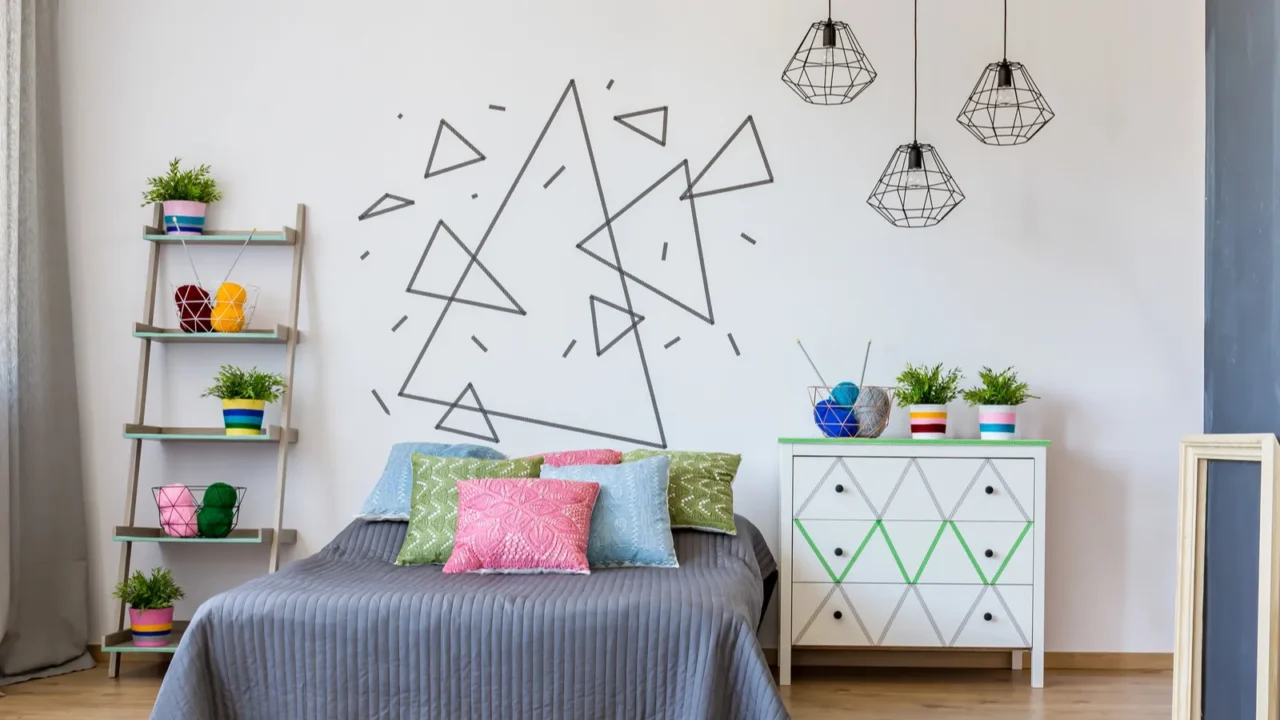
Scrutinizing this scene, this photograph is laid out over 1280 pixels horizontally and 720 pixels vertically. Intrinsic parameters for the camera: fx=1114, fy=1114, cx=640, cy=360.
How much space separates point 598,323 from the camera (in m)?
3.95

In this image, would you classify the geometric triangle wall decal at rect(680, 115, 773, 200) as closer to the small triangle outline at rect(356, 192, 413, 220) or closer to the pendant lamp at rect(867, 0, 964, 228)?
the pendant lamp at rect(867, 0, 964, 228)

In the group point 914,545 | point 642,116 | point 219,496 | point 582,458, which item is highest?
point 642,116

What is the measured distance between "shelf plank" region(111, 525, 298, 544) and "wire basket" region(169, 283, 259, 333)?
0.69m

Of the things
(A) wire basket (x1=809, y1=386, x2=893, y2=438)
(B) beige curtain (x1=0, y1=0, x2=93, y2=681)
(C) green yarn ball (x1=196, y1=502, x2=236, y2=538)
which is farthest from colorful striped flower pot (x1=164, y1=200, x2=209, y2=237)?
(A) wire basket (x1=809, y1=386, x2=893, y2=438)

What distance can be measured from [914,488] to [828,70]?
152cm

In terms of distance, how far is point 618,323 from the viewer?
3.94 meters

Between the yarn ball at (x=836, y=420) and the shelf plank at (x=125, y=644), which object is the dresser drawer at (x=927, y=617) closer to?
the yarn ball at (x=836, y=420)

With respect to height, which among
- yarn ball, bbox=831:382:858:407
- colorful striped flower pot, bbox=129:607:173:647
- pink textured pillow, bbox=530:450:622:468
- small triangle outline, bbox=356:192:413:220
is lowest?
colorful striped flower pot, bbox=129:607:173:647

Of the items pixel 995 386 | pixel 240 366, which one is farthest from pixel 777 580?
pixel 240 366

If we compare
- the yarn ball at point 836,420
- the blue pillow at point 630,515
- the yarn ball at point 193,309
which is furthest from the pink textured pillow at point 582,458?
the yarn ball at point 193,309

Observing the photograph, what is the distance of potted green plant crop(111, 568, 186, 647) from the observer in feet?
12.1

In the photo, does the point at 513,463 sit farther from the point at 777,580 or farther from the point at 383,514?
the point at 777,580

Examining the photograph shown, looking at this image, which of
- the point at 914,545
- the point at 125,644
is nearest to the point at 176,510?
the point at 125,644

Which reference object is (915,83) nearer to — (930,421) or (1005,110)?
(1005,110)
